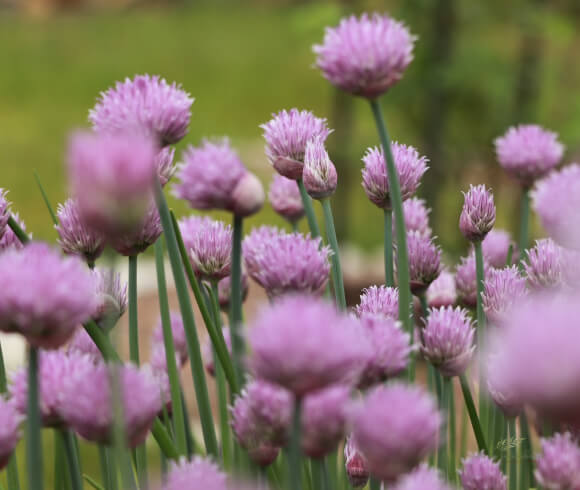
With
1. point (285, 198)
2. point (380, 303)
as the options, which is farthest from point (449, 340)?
point (285, 198)

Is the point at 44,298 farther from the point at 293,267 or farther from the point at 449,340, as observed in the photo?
the point at 449,340

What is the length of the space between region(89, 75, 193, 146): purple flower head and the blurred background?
103 millimetres

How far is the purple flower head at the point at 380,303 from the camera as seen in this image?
23.9 inches

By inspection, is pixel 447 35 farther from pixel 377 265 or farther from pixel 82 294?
pixel 82 294

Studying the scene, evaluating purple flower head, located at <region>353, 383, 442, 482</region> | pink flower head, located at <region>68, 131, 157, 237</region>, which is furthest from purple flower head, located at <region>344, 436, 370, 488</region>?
pink flower head, located at <region>68, 131, 157, 237</region>

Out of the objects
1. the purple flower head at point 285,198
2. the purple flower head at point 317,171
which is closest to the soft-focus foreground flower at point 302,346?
the purple flower head at point 317,171

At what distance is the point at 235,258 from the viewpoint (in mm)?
610

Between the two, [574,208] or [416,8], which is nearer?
[574,208]

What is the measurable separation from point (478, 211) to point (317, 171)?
0.15m

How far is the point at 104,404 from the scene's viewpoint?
0.44 m

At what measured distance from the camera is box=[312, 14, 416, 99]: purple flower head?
1.67 feet

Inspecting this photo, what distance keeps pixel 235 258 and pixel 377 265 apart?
12.3 ft

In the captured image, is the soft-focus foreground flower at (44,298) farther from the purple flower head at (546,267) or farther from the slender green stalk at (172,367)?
the purple flower head at (546,267)

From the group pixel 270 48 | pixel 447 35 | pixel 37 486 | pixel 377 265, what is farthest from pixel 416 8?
pixel 270 48
